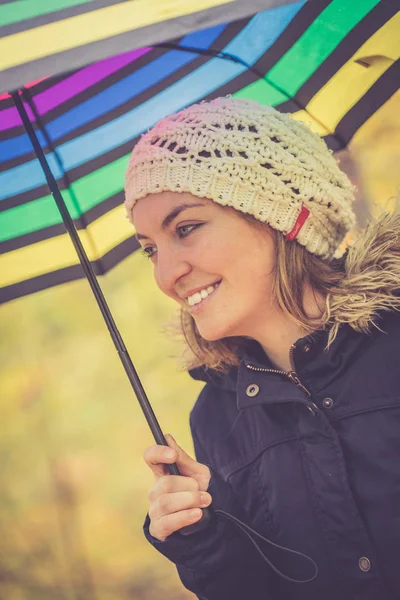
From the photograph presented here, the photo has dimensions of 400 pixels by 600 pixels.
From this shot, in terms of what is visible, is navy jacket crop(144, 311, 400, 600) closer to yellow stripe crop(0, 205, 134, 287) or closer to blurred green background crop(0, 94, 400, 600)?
yellow stripe crop(0, 205, 134, 287)

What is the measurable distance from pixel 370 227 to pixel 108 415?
2699 millimetres

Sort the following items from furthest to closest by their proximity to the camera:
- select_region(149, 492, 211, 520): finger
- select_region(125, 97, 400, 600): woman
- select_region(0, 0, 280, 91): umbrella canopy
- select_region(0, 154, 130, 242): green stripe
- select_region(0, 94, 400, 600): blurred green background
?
1. select_region(0, 94, 400, 600): blurred green background
2. select_region(0, 154, 130, 242): green stripe
3. select_region(125, 97, 400, 600): woman
4. select_region(149, 492, 211, 520): finger
5. select_region(0, 0, 280, 91): umbrella canopy

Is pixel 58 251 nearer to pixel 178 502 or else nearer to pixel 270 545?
Result: pixel 178 502

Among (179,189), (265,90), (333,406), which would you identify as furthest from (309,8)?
(333,406)

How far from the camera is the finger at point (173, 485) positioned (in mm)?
1623

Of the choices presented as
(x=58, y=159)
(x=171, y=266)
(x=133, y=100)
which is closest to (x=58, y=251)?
(x=58, y=159)

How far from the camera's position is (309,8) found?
1.95 m

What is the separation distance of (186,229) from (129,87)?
586 mm

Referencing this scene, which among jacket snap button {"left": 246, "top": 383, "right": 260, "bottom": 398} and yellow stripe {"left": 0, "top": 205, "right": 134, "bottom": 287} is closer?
jacket snap button {"left": 246, "top": 383, "right": 260, "bottom": 398}

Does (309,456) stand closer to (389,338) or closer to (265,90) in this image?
(389,338)

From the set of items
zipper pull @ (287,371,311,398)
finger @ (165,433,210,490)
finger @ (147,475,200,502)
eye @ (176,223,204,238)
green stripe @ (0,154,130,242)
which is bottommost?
finger @ (147,475,200,502)

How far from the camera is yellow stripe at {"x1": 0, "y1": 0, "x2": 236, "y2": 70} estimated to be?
112 centimetres

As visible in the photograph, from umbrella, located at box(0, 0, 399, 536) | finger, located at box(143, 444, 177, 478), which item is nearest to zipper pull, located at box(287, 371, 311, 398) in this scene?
finger, located at box(143, 444, 177, 478)

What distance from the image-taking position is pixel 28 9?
1151 millimetres
